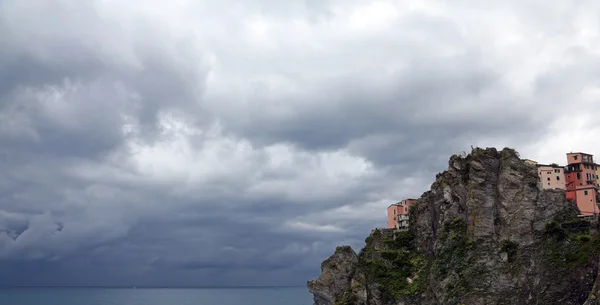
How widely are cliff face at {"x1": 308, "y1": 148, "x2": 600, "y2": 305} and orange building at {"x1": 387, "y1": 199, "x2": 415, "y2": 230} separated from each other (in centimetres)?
2036

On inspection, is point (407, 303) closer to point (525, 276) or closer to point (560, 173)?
point (525, 276)

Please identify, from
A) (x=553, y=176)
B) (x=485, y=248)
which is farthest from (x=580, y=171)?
(x=485, y=248)

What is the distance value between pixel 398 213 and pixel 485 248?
41988mm

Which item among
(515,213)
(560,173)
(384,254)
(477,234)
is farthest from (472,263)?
(560,173)

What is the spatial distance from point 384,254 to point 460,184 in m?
18.5

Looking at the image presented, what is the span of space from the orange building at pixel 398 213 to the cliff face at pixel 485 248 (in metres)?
20.4

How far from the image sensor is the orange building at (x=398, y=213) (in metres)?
114

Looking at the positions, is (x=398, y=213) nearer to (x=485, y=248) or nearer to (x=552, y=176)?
(x=552, y=176)

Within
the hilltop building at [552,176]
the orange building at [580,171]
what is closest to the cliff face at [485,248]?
the hilltop building at [552,176]

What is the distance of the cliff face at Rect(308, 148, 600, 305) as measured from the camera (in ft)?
217

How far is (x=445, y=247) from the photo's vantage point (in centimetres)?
8000

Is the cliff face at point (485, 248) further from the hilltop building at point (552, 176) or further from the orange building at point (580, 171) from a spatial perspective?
the orange building at point (580, 171)

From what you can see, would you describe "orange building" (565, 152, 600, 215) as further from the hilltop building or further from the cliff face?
the cliff face

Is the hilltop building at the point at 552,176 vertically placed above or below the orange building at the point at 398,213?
above
